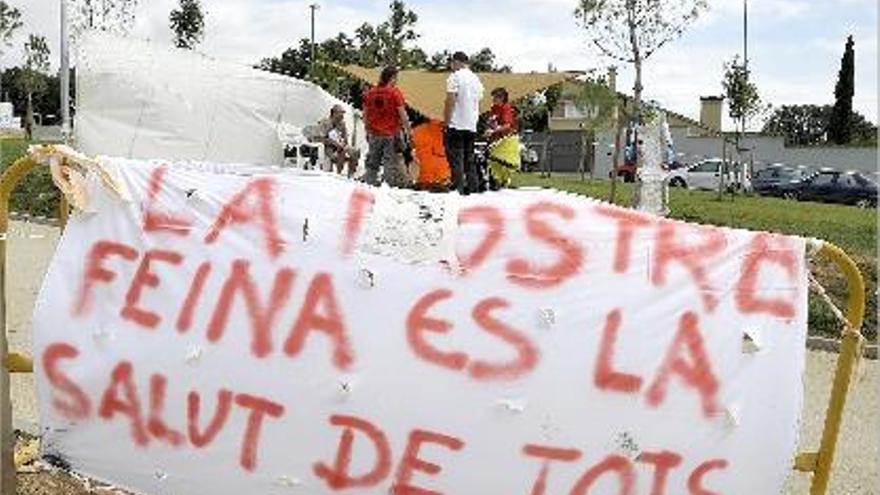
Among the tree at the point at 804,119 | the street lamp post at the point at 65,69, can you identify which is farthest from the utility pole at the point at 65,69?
the tree at the point at 804,119

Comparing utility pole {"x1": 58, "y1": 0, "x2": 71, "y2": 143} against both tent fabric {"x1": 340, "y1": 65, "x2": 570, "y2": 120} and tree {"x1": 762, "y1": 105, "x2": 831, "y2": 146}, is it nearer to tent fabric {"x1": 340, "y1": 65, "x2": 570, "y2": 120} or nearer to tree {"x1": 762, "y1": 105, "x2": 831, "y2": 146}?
tent fabric {"x1": 340, "y1": 65, "x2": 570, "y2": 120}

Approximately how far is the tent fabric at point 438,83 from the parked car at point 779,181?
2268 cm

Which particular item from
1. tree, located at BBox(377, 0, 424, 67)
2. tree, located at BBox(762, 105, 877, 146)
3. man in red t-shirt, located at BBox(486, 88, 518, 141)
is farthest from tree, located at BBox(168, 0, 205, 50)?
tree, located at BBox(762, 105, 877, 146)

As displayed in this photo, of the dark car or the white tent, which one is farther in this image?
the dark car

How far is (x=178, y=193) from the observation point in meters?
3.71

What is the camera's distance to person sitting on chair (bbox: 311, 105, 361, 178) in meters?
18.0

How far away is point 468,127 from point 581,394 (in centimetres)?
863

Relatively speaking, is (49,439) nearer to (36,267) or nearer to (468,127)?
(36,267)

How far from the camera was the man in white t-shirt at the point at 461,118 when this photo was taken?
11672 millimetres

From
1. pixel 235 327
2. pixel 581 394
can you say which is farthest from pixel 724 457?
pixel 235 327

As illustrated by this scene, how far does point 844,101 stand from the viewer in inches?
2680

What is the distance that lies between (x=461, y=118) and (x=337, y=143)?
658cm

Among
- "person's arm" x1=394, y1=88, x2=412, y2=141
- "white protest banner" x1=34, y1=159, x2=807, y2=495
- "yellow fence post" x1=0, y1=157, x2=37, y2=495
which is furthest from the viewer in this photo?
"person's arm" x1=394, y1=88, x2=412, y2=141

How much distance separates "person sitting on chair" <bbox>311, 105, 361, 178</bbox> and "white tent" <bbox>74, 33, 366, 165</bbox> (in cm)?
80
